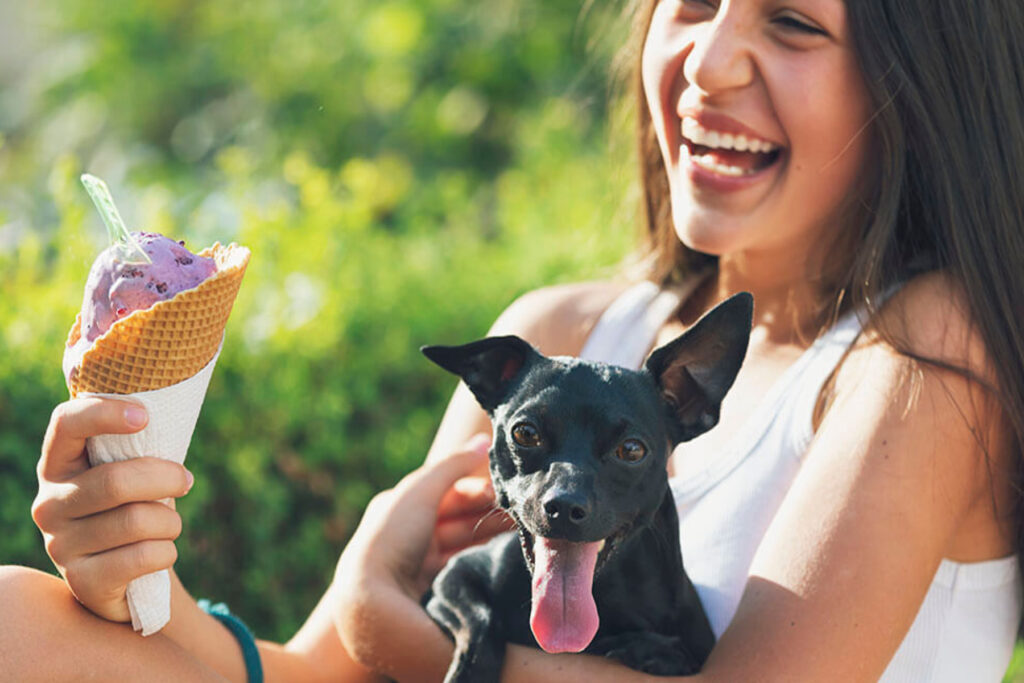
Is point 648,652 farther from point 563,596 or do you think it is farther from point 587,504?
point 587,504

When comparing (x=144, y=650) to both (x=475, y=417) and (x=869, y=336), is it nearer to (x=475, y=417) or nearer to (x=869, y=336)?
(x=475, y=417)

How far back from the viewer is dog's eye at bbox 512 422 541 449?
1879 mm

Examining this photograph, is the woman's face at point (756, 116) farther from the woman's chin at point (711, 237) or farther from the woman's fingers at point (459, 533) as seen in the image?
the woman's fingers at point (459, 533)

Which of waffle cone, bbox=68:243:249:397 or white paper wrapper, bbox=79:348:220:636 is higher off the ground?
waffle cone, bbox=68:243:249:397

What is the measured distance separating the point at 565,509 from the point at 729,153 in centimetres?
108

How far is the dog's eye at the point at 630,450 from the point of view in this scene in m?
1.87

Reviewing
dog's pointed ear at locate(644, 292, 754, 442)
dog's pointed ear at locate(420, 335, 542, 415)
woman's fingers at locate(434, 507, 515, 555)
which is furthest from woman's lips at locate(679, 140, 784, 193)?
woman's fingers at locate(434, 507, 515, 555)

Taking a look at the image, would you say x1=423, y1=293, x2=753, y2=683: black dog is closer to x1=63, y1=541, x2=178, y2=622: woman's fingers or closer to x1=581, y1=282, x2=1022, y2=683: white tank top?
x1=581, y1=282, x2=1022, y2=683: white tank top

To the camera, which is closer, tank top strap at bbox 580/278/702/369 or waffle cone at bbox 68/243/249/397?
waffle cone at bbox 68/243/249/397

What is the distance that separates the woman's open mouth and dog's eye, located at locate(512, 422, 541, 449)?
2.87 ft

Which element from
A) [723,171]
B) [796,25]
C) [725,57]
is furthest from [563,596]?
[796,25]

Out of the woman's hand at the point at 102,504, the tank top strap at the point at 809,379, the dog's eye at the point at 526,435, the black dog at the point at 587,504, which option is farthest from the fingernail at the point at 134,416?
the tank top strap at the point at 809,379

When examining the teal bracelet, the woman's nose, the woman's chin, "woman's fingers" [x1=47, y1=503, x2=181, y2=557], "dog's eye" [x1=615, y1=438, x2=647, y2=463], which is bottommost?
the teal bracelet

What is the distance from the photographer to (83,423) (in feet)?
5.80
